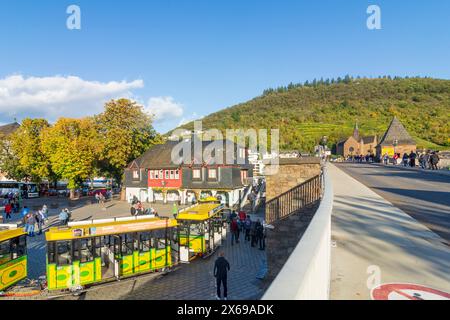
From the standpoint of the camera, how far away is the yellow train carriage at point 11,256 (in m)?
11.1

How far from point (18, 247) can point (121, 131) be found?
29901 millimetres

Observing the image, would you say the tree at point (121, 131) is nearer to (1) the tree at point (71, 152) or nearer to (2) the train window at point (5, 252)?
(1) the tree at point (71, 152)

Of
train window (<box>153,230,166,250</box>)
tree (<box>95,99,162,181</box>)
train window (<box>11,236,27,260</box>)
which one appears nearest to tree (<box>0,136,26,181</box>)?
tree (<box>95,99,162,181</box>)

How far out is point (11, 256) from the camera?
11594 mm

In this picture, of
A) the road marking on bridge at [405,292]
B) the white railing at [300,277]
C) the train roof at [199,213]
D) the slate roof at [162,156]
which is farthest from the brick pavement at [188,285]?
the slate roof at [162,156]

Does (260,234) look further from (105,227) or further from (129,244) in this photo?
(105,227)

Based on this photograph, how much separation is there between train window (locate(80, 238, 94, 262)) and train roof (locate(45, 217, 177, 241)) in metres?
0.44

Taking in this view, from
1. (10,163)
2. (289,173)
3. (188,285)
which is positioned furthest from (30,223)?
(10,163)

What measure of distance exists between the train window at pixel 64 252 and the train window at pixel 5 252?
7.26 ft

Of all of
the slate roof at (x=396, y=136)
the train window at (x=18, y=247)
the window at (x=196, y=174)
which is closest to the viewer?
the train window at (x=18, y=247)

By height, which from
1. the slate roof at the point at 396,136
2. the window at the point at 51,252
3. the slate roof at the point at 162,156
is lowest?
the window at the point at 51,252

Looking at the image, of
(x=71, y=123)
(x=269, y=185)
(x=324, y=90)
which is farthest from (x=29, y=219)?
(x=324, y=90)
